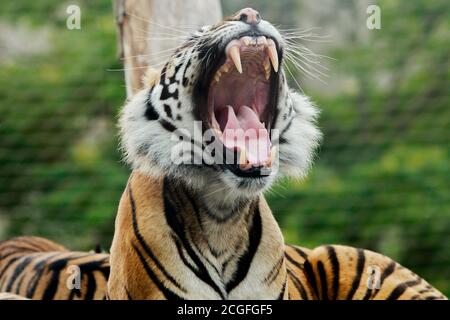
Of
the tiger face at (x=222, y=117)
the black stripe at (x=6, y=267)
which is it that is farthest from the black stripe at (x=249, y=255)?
the black stripe at (x=6, y=267)

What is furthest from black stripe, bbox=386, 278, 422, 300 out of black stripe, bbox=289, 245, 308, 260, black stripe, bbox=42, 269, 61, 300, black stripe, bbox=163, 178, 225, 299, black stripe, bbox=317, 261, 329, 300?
black stripe, bbox=42, 269, 61, 300

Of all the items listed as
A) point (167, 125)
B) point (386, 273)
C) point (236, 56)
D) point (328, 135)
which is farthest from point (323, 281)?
point (328, 135)

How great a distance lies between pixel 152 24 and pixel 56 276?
41.4 inches

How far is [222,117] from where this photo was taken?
8.64 feet

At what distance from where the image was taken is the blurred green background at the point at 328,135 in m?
5.52

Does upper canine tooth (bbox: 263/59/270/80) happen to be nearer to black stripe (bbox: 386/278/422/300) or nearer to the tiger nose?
the tiger nose

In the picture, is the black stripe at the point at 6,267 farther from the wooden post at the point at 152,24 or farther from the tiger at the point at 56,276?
the wooden post at the point at 152,24

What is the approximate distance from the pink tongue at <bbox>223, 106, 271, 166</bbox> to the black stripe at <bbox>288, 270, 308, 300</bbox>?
65 cm

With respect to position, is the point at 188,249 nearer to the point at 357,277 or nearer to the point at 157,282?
the point at 157,282

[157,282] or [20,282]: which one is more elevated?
[157,282]

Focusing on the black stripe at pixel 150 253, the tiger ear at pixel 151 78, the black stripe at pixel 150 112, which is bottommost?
the black stripe at pixel 150 253

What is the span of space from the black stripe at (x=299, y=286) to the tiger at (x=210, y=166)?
1.10 feet

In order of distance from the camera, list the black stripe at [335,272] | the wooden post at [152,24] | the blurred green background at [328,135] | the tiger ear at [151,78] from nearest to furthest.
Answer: the tiger ear at [151,78] < the black stripe at [335,272] < the wooden post at [152,24] < the blurred green background at [328,135]

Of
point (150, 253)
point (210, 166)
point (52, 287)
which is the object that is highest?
point (210, 166)
